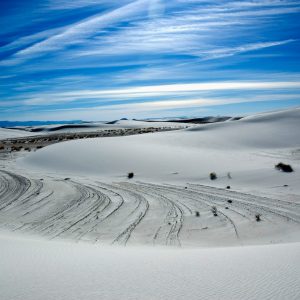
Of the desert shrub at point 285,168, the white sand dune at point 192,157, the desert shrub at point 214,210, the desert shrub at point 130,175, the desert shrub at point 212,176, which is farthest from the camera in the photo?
the desert shrub at point 130,175

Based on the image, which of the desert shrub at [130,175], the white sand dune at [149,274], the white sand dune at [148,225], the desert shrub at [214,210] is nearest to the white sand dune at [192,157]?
the white sand dune at [148,225]

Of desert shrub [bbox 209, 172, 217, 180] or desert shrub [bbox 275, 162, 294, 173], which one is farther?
desert shrub [bbox 209, 172, 217, 180]

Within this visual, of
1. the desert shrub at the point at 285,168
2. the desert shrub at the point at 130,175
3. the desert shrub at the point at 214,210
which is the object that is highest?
the desert shrub at the point at 285,168

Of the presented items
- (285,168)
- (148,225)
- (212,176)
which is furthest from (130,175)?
(148,225)

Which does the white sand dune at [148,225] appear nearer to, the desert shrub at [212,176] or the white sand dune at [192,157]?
the white sand dune at [192,157]

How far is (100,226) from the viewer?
33.4ft

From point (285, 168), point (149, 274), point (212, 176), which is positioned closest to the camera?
point (149, 274)

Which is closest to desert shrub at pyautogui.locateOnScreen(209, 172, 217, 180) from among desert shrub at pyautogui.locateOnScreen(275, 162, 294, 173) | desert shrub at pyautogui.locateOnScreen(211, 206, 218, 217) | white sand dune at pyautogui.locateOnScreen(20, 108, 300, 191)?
white sand dune at pyautogui.locateOnScreen(20, 108, 300, 191)

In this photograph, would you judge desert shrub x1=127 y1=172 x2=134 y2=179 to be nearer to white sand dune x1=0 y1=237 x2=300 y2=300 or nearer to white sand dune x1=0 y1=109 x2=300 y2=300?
white sand dune x1=0 y1=109 x2=300 y2=300

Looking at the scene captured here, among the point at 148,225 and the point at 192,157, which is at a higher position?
the point at 192,157

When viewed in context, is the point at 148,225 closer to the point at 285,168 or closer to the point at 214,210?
the point at 214,210

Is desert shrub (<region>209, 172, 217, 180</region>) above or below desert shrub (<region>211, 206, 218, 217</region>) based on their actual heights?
above

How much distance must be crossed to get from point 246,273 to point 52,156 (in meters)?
21.5

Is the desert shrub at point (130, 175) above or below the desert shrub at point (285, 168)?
below
